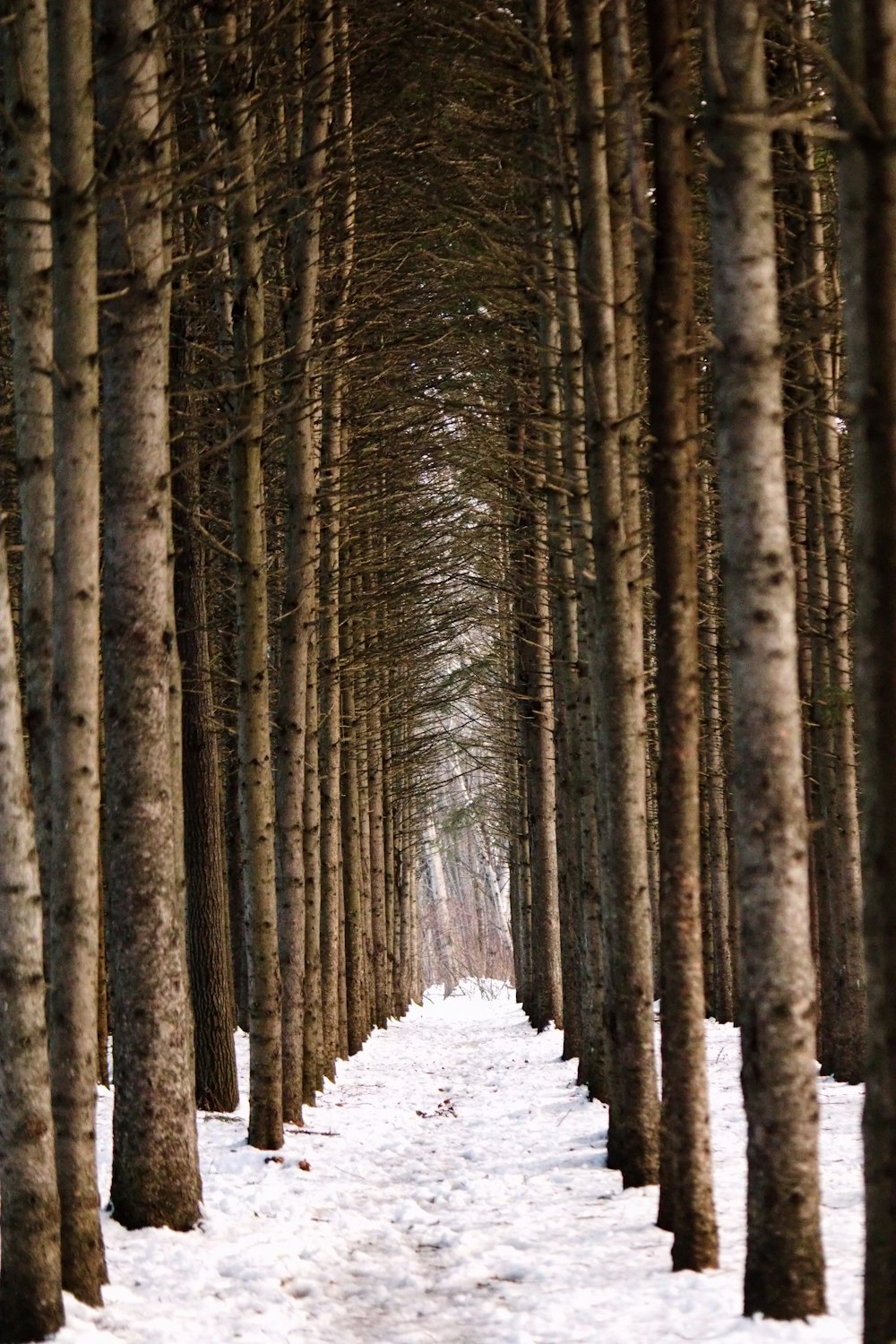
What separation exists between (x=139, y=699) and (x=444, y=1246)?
3.22 m

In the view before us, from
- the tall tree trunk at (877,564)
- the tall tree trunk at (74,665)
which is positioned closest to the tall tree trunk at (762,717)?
the tall tree trunk at (877,564)

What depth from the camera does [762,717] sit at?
4.81 meters

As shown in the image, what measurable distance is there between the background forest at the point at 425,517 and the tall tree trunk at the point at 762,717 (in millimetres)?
14

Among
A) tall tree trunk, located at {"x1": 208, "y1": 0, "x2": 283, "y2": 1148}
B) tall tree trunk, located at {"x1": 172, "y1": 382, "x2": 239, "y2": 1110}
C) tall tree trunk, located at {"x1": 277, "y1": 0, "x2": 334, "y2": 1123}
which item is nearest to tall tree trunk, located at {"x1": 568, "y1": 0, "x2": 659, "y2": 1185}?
tall tree trunk, located at {"x1": 208, "y1": 0, "x2": 283, "y2": 1148}

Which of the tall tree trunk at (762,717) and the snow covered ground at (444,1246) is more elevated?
the tall tree trunk at (762,717)

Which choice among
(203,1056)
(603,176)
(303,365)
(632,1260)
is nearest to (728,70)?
(603,176)

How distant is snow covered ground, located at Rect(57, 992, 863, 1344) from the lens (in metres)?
5.46

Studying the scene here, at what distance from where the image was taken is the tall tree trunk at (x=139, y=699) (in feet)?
22.4

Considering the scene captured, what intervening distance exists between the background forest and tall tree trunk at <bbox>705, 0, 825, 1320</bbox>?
0.01 meters

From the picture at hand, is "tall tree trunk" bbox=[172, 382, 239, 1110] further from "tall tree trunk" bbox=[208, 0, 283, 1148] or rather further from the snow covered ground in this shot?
"tall tree trunk" bbox=[208, 0, 283, 1148]

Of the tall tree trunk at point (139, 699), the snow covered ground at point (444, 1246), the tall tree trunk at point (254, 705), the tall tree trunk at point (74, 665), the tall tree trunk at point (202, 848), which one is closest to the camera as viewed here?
the snow covered ground at point (444, 1246)

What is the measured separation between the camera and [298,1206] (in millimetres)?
7855

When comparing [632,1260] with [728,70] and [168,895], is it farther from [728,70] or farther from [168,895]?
[728,70]

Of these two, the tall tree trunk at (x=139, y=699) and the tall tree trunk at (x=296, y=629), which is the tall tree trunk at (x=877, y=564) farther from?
the tall tree trunk at (x=296, y=629)
